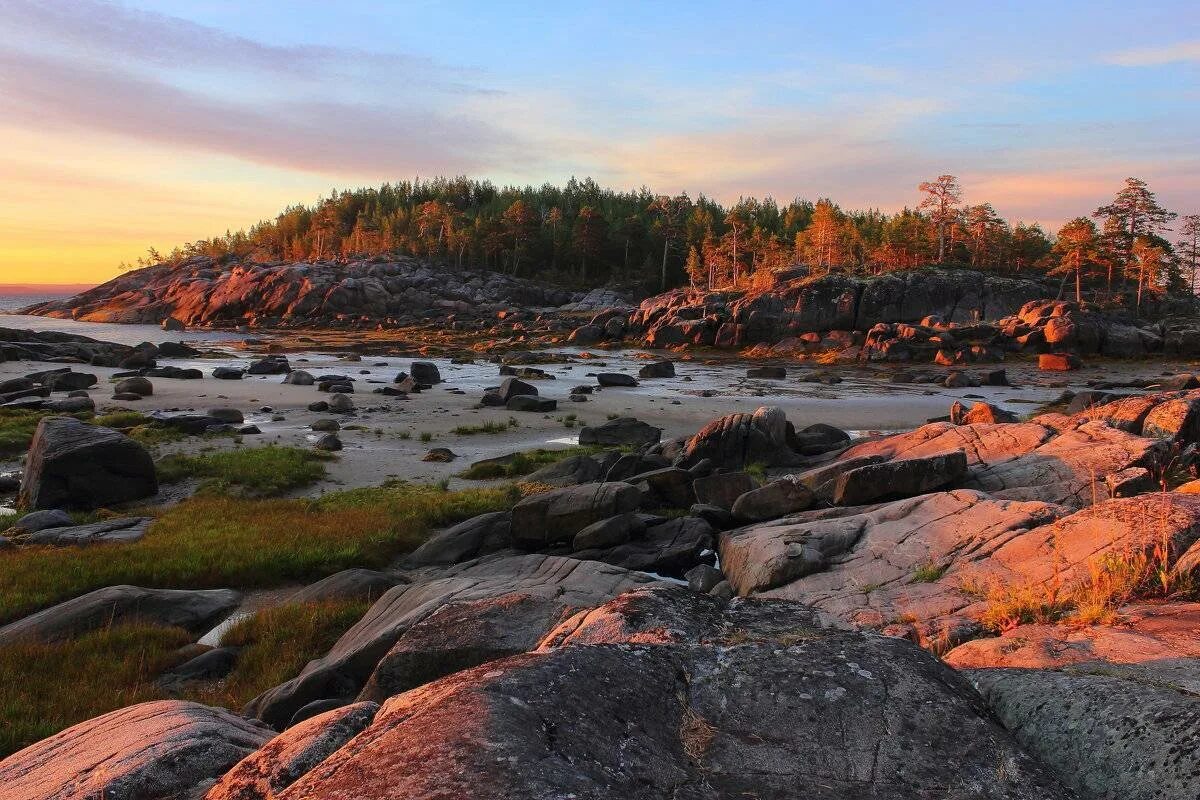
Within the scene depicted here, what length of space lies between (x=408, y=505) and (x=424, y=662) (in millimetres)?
13181

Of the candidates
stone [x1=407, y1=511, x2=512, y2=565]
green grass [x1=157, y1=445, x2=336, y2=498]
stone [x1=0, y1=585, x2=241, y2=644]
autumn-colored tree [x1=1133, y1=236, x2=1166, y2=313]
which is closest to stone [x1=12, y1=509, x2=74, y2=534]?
green grass [x1=157, y1=445, x2=336, y2=498]

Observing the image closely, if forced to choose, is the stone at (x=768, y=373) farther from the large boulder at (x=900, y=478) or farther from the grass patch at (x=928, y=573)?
the grass patch at (x=928, y=573)

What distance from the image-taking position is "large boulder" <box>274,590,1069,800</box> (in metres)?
3.08

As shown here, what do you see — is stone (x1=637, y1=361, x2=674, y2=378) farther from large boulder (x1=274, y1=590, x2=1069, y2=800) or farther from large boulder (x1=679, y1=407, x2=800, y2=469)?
large boulder (x1=274, y1=590, x2=1069, y2=800)

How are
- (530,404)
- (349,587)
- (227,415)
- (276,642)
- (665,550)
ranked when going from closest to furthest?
1. (276,642)
2. (349,587)
3. (665,550)
4. (227,415)
5. (530,404)

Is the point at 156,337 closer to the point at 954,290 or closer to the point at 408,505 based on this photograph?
the point at 408,505

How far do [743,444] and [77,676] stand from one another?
1918 centimetres

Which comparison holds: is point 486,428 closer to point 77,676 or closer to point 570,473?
point 570,473

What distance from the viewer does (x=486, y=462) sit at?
25203 millimetres

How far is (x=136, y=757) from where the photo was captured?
15.3 feet

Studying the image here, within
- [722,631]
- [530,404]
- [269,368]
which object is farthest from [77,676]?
[269,368]

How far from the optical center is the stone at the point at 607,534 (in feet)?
51.4

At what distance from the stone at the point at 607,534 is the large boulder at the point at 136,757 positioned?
32.9 feet

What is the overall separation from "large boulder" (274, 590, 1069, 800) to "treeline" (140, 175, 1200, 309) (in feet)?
319
